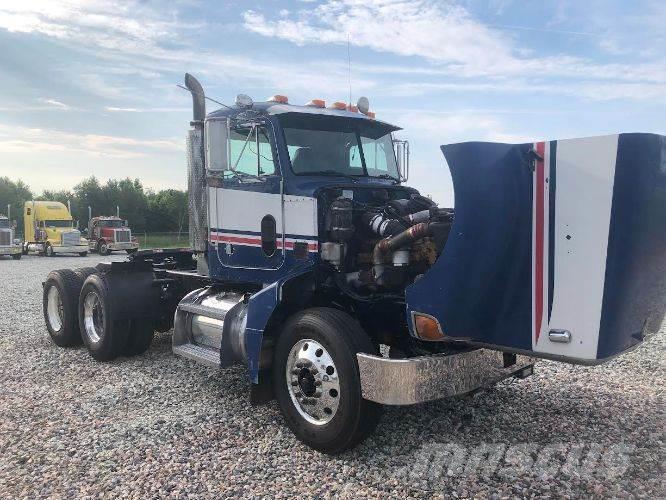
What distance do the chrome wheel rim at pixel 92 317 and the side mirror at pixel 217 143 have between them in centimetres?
327

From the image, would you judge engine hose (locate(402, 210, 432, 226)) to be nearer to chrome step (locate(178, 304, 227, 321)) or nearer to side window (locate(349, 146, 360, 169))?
side window (locate(349, 146, 360, 169))

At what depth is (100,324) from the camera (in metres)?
7.81

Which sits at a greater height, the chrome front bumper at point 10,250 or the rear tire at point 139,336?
the rear tire at point 139,336

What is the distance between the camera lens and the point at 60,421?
5.39 m

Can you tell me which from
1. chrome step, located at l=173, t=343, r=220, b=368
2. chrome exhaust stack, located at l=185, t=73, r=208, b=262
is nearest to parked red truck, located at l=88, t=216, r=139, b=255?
chrome exhaust stack, located at l=185, t=73, r=208, b=262

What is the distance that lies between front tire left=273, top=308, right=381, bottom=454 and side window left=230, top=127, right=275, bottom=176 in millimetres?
1621

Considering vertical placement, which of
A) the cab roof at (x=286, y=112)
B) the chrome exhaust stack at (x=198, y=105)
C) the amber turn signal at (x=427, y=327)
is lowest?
the amber turn signal at (x=427, y=327)

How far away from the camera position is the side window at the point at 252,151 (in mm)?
5719

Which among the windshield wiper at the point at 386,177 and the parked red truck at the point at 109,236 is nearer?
the windshield wiper at the point at 386,177

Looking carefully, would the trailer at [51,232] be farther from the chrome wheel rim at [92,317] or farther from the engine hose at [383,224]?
the engine hose at [383,224]

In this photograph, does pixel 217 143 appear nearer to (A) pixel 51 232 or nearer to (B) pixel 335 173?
(B) pixel 335 173

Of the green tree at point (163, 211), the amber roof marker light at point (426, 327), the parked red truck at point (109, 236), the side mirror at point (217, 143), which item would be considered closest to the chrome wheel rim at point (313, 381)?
the amber roof marker light at point (426, 327)

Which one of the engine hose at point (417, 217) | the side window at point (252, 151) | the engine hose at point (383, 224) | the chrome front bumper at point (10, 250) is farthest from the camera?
the chrome front bumper at point (10, 250)

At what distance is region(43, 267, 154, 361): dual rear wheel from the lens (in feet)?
24.4
